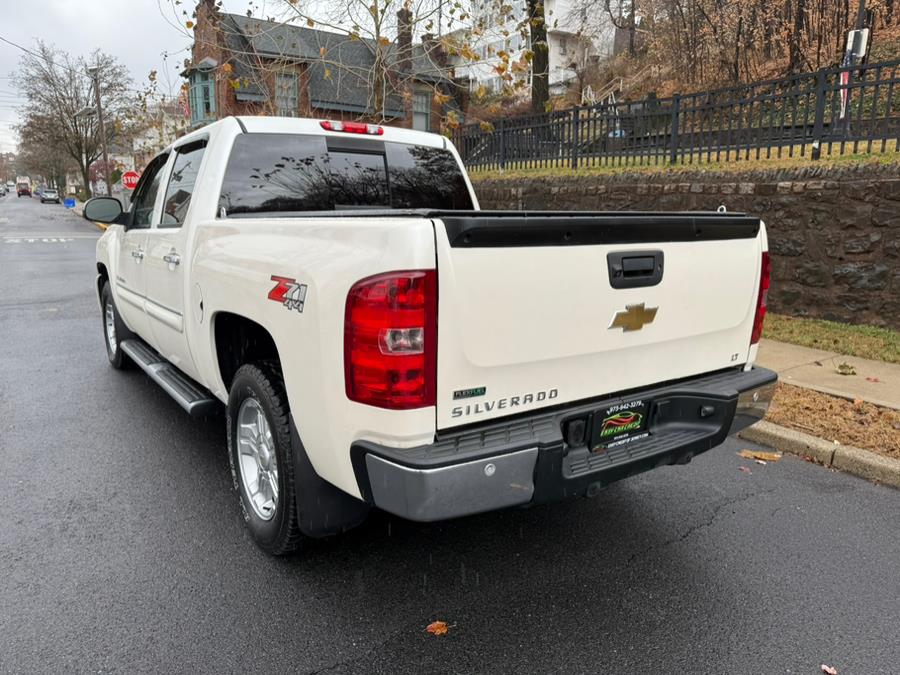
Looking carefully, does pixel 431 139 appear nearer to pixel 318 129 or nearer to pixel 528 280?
pixel 318 129

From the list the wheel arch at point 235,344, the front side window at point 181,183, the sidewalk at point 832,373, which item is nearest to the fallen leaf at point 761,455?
the sidewalk at point 832,373

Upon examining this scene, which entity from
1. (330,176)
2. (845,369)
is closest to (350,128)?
(330,176)

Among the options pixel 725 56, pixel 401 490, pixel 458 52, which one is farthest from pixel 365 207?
pixel 725 56

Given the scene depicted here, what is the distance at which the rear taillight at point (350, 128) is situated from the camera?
4.00 meters

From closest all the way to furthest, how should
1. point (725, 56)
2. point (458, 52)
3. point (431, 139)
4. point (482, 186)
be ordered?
point (431, 139), point (458, 52), point (482, 186), point (725, 56)

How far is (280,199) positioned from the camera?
3.81m

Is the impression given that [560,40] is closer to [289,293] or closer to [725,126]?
[725,126]

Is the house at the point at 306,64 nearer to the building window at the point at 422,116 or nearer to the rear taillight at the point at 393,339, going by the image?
the rear taillight at the point at 393,339

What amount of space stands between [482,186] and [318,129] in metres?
8.36

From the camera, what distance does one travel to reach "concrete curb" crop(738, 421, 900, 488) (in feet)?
13.0

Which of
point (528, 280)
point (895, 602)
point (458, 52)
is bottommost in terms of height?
point (895, 602)

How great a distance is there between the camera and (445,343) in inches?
86.7

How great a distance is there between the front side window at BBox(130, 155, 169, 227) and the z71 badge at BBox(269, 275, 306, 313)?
2.60m

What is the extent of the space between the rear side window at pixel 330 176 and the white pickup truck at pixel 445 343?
0.06 ft
